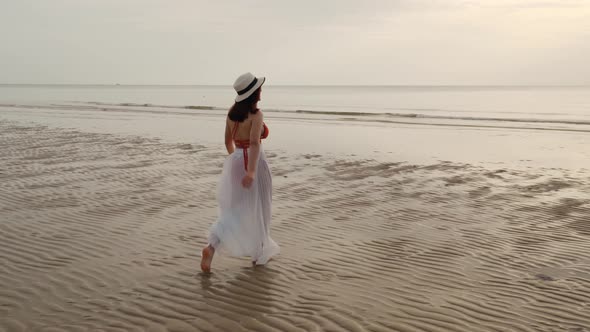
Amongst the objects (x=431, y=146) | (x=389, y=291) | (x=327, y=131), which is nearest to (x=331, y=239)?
(x=389, y=291)

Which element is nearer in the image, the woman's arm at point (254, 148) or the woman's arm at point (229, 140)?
the woman's arm at point (254, 148)

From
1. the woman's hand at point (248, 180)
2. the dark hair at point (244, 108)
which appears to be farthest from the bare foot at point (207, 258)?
the dark hair at point (244, 108)

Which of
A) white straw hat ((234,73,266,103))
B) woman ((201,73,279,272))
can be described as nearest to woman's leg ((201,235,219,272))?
woman ((201,73,279,272))

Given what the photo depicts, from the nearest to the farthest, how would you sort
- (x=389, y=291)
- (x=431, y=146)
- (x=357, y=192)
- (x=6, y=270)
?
(x=389, y=291)
(x=6, y=270)
(x=357, y=192)
(x=431, y=146)

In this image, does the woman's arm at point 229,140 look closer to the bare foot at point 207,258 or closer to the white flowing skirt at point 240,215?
the white flowing skirt at point 240,215

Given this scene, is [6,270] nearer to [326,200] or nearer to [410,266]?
[410,266]

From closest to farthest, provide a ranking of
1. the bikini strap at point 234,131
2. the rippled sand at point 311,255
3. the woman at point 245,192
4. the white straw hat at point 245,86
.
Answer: the rippled sand at point 311,255
the white straw hat at point 245,86
the woman at point 245,192
the bikini strap at point 234,131

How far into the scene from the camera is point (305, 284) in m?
4.84

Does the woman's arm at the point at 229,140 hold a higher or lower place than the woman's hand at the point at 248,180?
higher

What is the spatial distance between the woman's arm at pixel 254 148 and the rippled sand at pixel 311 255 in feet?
2.97

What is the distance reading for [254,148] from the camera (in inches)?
198

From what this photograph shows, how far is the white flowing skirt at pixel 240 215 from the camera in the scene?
5.10 metres

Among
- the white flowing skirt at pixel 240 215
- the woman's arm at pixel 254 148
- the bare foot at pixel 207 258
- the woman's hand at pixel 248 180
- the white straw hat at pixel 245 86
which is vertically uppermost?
the white straw hat at pixel 245 86

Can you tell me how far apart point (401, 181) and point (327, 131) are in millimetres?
10421
